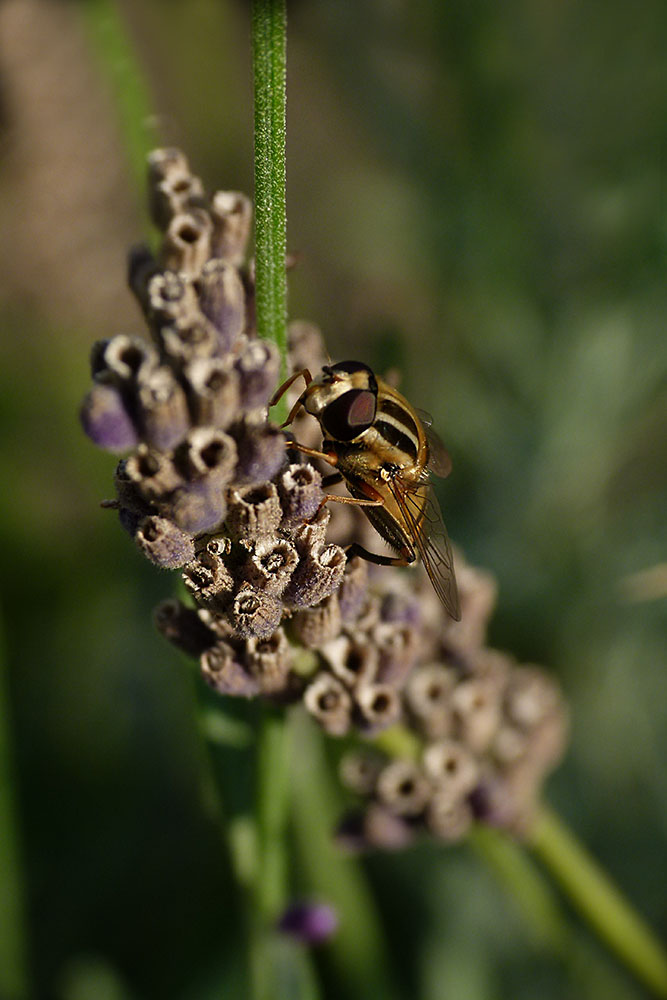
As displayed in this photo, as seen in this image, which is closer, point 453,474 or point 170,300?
point 170,300

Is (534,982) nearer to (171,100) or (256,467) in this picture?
(256,467)

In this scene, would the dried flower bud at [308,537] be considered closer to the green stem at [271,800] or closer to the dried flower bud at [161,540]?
the dried flower bud at [161,540]

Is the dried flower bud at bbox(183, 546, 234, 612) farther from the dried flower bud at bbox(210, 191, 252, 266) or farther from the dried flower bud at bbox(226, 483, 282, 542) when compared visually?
the dried flower bud at bbox(210, 191, 252, 266)

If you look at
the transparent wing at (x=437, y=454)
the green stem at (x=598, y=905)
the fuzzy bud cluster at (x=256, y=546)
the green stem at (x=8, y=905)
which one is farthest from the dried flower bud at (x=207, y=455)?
the green stem at (x=8, y=905)

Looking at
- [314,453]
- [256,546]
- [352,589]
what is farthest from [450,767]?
[256,546]

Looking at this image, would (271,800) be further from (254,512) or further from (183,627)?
(254,512)

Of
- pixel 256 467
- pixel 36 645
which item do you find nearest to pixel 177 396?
pixel 256 467
